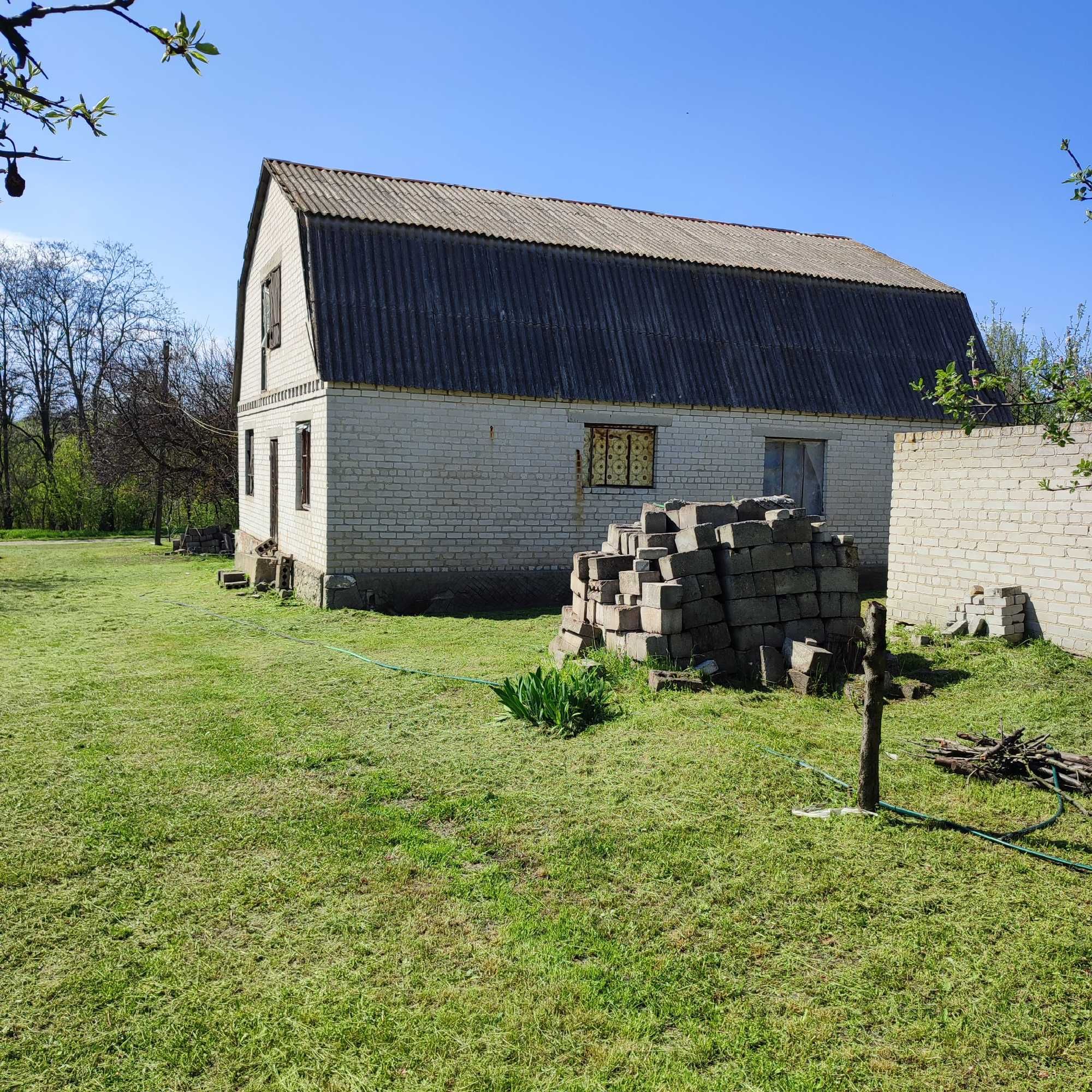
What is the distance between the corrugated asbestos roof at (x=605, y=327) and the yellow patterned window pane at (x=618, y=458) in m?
0.70

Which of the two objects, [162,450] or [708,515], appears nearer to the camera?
[708,515]

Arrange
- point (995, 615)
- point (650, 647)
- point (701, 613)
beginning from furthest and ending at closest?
1. point (995, 615)
2. point (701, 613)
3. point (650, 647)

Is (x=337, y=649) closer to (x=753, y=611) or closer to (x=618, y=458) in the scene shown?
(x=753, y=611)

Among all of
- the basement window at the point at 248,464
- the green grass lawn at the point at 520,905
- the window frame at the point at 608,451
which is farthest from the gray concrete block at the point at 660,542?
the basement window at the point at 248,464

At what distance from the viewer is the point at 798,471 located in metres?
17.0

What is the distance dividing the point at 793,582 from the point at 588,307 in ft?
26.8

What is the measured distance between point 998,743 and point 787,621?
2819 millimetres

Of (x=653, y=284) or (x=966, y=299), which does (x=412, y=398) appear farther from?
(x=966, y=299)

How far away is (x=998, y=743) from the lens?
646 cm

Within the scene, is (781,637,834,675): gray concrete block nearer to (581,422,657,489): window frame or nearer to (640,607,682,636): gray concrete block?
(640,607,682,636): gray concrete block

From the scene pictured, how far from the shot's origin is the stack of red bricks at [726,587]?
8773 millimetres

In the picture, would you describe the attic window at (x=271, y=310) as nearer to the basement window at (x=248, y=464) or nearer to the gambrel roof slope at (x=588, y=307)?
the gambrel roof slope at (x=588, y=307)

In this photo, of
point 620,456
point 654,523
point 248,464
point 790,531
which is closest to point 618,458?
point 620,456

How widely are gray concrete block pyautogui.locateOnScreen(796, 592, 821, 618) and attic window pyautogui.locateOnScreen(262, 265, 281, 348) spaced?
11330 mm
